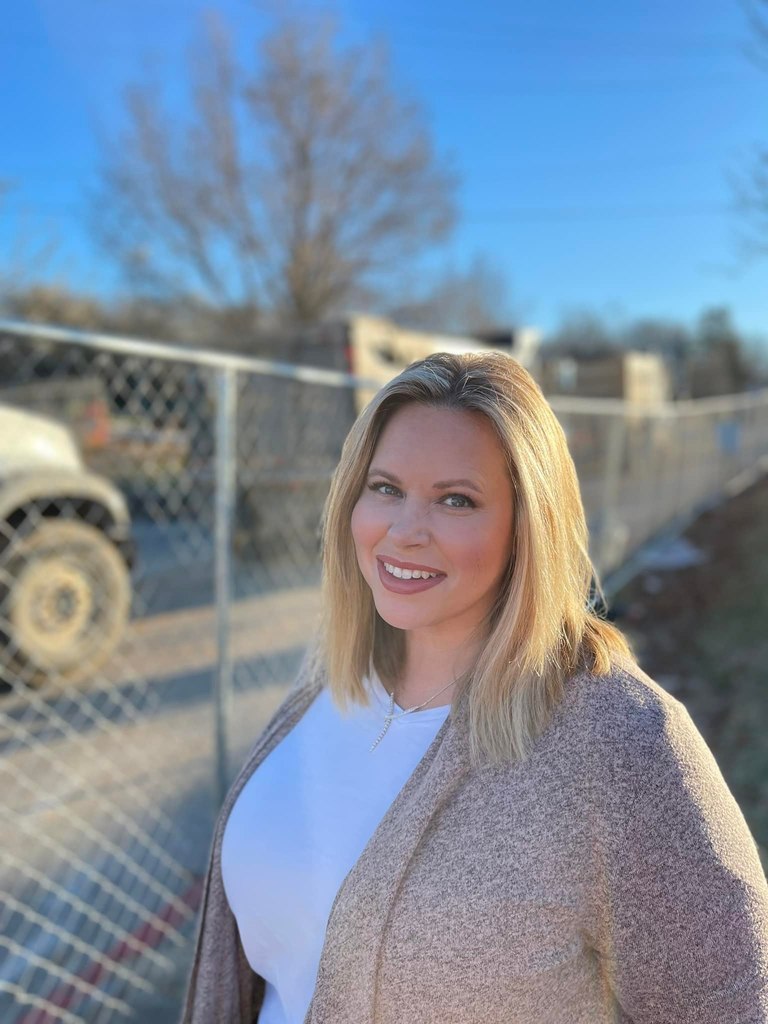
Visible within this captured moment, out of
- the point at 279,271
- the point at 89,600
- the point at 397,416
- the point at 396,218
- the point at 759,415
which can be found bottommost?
the point at 89,600

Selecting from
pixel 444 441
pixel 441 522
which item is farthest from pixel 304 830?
pixel 444 441

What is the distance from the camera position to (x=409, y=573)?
1328 mm

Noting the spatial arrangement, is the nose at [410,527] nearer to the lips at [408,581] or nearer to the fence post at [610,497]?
the lips at [408,581]

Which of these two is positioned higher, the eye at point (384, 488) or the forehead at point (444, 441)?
the forehead at point (444, 441)

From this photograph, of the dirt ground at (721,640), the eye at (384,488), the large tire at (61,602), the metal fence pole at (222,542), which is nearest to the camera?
the eye at (384,488)

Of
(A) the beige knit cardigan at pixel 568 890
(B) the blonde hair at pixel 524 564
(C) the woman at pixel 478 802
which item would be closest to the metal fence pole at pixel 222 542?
(C) the woman at pixel 478 802

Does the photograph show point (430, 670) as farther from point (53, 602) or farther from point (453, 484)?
point (53, 602)

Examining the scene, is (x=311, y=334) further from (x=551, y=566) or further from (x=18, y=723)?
(x=551, y=566)

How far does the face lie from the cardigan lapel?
21 cm

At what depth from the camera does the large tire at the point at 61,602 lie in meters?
4.27

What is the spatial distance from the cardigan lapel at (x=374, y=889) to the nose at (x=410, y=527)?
306 millimetres

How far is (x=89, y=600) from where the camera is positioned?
462 cm

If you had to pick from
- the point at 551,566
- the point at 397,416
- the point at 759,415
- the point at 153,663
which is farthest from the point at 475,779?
the point at 759,415

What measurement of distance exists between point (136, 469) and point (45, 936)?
4164 mm
